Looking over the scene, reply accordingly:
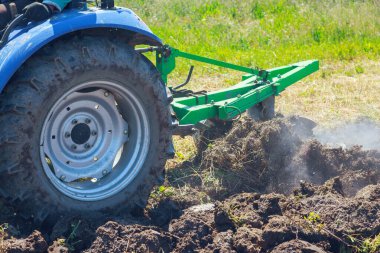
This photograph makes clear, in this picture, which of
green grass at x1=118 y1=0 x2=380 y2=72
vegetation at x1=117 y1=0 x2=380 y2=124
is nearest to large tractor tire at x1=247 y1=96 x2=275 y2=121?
vegetation at x1=117 y1=0 x2=380 y2=124

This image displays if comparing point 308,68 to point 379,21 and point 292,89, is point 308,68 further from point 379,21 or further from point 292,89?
point 379,21

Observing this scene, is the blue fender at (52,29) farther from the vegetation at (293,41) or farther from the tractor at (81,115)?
the vegetation at (293,41)

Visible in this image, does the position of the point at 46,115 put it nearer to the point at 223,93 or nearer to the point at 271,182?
the point at 271,182

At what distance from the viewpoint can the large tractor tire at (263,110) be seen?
22.9 ft

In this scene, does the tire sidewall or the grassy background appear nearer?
the tire sidewall

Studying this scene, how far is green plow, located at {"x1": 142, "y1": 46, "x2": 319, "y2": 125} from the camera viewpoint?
6.08 m

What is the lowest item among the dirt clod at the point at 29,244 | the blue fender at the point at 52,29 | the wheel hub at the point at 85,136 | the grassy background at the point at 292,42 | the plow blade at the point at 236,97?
the grassy background at the point at 292,42

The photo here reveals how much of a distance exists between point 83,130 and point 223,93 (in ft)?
6.84

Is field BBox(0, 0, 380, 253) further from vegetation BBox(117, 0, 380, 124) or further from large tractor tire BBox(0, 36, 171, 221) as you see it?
large tractor tire BBox(0, 36, 171, 221)

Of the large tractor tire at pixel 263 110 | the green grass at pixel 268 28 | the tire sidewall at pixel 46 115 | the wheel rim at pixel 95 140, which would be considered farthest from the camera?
the green grass at pixel 268 28

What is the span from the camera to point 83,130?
495 cm

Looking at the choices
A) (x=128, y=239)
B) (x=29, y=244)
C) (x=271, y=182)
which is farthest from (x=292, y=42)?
(x=29, y=244)

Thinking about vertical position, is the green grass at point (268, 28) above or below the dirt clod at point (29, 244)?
below

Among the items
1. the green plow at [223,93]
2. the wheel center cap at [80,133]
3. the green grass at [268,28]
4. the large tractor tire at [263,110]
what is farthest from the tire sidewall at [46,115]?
the green grass at [268,28]
